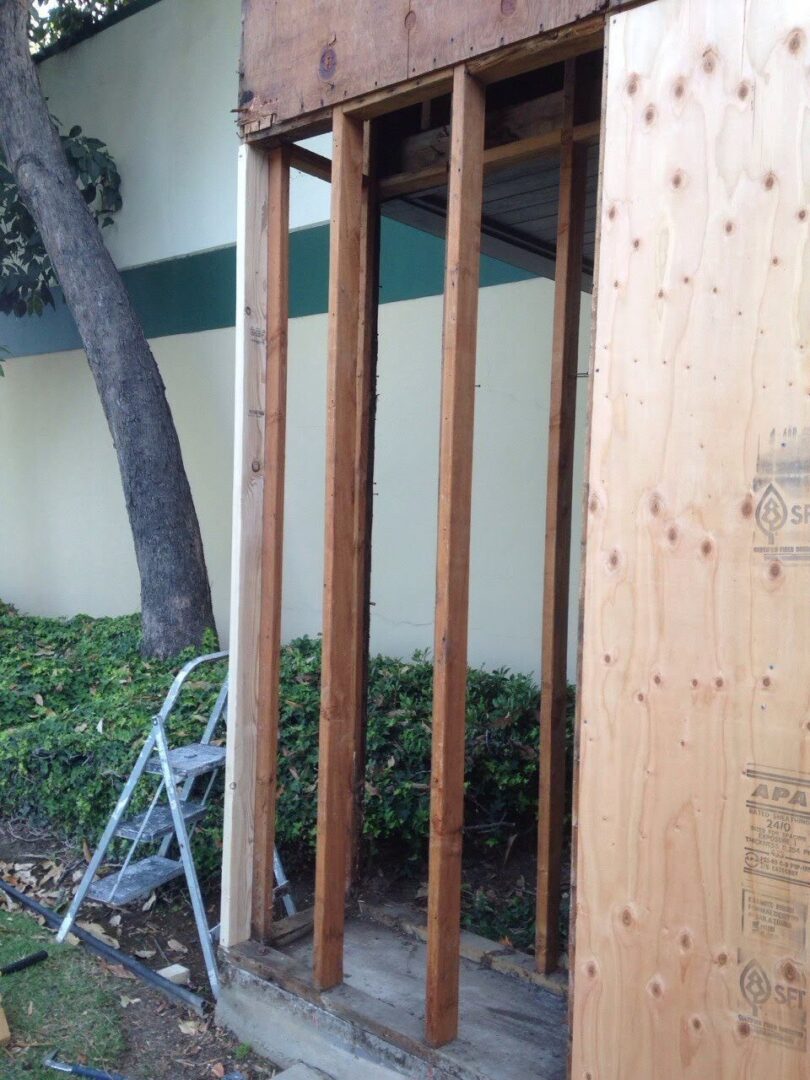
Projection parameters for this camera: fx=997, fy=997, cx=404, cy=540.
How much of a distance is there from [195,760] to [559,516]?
2.05 m

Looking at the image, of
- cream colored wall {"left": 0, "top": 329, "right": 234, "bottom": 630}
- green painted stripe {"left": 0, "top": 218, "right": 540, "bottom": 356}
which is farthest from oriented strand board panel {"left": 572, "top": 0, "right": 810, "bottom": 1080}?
cream colored wall {"left": 0, "top": 329, "right": 234, "bottom": 630}

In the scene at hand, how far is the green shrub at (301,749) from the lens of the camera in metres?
4.97

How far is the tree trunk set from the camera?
7.71m

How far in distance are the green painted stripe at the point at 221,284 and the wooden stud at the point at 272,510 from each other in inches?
138

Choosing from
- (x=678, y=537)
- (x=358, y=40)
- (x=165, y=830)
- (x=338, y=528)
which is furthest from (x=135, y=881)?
(x=358, y=40)

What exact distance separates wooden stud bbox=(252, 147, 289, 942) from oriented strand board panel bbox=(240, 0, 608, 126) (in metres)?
0.27

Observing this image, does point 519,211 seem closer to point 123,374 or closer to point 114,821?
point 114,821

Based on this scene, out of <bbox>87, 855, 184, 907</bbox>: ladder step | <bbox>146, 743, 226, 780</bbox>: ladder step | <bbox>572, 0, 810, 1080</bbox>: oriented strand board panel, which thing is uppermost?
<bbox>572, 0, 810, 1080</bbox>: oriented strand board panel

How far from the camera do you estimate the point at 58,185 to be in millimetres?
7980

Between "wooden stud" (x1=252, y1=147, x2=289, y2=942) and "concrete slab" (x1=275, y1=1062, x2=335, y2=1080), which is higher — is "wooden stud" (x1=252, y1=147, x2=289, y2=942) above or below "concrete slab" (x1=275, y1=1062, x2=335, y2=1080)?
above

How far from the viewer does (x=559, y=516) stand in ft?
12.3

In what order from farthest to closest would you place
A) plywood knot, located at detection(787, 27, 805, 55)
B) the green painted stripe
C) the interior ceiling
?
1. the green painted stripe
2. the interior ceiling
3. plywood knot, located at detection(787, 27, 805, 55)

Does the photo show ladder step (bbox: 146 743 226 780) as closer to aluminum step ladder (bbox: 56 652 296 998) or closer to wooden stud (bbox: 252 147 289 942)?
aluminum step ladder (bbox: 56 652 296 998)

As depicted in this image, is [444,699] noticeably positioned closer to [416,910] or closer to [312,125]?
[416,910]
